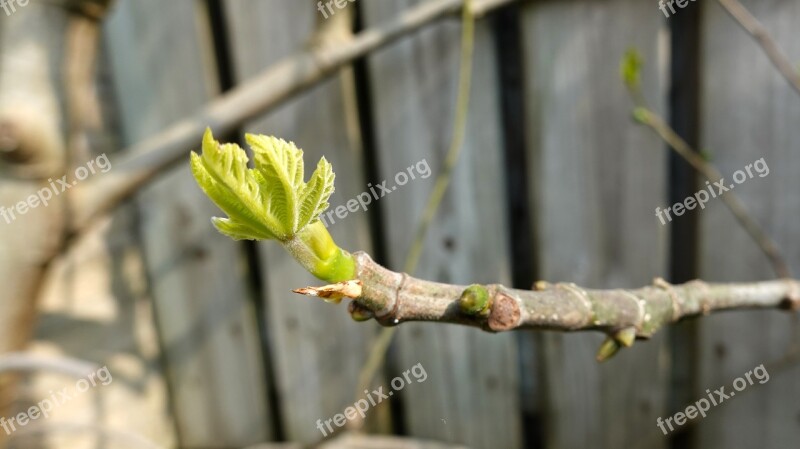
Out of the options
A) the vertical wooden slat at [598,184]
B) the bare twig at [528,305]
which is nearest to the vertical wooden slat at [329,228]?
the vertical wooden slat at [598,184]

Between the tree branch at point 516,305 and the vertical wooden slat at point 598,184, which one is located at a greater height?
the vertical wooden slat at point 598,184

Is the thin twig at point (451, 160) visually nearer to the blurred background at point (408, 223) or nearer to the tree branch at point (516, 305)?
the blurred background at point (408, 223)

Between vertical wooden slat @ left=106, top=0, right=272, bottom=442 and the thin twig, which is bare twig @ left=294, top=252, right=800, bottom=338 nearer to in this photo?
the thin twig

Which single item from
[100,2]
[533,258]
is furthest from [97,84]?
[533,258]

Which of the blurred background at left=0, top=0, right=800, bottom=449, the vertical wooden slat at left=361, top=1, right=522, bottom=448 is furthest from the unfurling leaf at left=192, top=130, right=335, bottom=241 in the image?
the vertical wooden slat at left=361, top=1, right=522, bottom=448

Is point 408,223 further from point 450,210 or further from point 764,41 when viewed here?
point 764,41

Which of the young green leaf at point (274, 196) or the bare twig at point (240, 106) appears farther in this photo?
the bare twig at point (240, 106)
